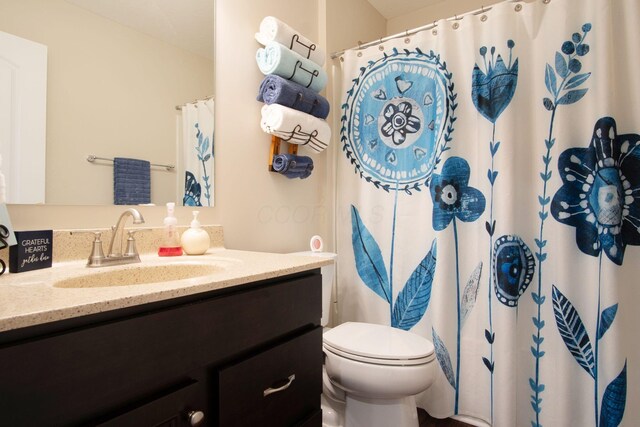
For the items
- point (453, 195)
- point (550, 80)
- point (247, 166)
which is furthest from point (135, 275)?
point (550, 80)

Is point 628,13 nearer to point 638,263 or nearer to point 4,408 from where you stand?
point 638,263

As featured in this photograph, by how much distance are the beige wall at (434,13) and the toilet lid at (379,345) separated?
2.09m

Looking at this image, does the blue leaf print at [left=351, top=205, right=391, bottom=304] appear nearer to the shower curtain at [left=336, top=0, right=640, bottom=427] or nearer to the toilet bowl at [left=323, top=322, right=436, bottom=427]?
the shower curtain at [left=336, top=0, right=640, bottom=427]

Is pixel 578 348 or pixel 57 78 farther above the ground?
pixel 57 78

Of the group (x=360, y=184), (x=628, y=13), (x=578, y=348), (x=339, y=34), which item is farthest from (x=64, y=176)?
(x=628, y=13)

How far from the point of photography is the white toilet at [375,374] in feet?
3.79

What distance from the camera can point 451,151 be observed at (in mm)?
1546

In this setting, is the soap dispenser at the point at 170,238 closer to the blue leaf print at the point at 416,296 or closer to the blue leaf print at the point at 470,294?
the blue leaf print at the point at 416,296

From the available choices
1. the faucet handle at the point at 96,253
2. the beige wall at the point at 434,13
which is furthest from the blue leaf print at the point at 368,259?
the beige wall at the point at 434,13

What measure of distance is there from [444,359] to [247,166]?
49.9 inches

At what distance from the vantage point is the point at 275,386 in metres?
0.81

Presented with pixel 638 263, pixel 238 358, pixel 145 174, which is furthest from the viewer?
pixel 638 263

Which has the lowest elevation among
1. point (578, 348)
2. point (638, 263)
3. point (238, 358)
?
point (578, 348)

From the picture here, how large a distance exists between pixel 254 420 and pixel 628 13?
1.84 meters
